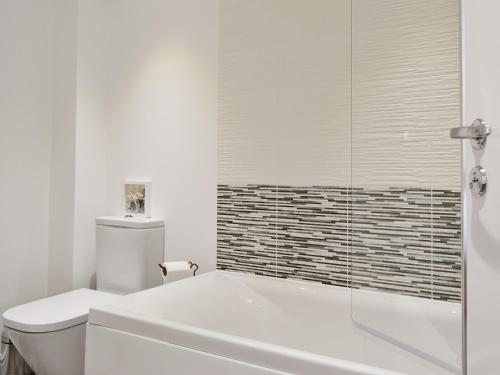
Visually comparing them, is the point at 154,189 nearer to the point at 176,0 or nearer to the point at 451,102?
the point at 176,0

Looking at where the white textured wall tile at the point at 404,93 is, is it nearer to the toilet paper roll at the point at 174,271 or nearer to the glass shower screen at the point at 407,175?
the glass shower screen at the point at 407,175

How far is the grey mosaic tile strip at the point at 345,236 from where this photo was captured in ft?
4.15

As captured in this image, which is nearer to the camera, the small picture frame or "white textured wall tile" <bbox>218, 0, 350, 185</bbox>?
"white textured wall tile" <bbox>218, 0, 350, 185</bbox>

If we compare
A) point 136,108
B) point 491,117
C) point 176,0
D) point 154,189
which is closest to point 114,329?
point 154,189

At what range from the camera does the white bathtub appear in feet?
3.85

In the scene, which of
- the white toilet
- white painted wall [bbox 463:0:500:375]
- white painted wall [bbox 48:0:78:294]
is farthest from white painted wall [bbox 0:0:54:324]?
white painted wall [bbox 463:0:500:375]

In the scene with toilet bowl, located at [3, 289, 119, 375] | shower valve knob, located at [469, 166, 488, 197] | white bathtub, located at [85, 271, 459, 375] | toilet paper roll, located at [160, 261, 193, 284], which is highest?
shower valve knob, located at [469, 166, 488, 197]

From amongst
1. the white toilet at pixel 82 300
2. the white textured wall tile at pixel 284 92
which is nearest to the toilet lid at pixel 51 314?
the white toilet at pixel 82 300

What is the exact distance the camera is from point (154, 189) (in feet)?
8.41

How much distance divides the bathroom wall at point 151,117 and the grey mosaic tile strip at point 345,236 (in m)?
0.23

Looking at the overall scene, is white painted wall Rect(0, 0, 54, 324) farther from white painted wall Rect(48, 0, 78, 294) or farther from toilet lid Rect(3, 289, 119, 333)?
toilet lid Rect(3, 289, 119, 333)

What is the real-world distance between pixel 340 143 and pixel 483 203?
1.13 meters

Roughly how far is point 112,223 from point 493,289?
7.05 ft

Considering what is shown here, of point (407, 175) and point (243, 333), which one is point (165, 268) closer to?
point (243, 333)
